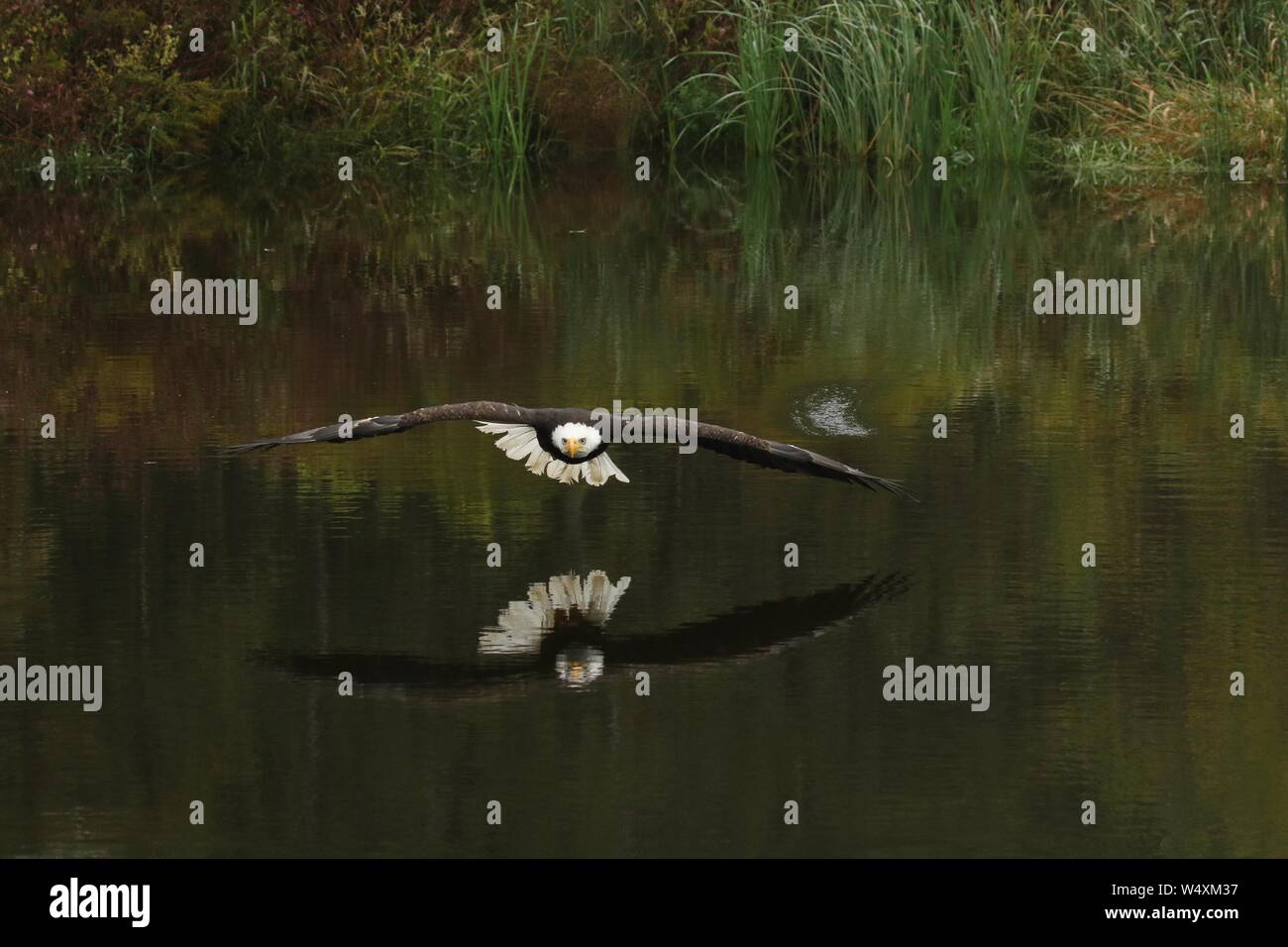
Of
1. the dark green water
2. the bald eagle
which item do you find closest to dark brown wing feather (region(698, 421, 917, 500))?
the bald eagle

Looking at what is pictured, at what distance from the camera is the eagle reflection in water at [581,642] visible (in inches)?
368

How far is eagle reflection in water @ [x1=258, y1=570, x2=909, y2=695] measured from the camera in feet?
30.7

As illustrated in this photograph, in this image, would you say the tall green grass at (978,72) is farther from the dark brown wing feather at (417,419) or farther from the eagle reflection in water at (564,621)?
the eagle reflection in water at (564,621)

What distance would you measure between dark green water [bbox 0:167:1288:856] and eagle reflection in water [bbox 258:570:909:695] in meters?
0.03

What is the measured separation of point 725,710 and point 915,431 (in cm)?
521

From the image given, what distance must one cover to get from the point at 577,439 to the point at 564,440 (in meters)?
0.07

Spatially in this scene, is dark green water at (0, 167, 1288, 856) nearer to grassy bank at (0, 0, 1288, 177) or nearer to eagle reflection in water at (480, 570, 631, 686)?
eagle reflection in water at (480, 570, 631, 686)

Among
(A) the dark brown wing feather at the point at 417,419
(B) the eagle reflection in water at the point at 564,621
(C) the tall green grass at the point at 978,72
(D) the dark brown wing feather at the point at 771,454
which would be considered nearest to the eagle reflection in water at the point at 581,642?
(B) the eagle reflection in water at the point at 564,621

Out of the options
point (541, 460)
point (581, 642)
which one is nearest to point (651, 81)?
point (541, 460)

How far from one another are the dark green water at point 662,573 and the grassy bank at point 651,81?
8.23 meters

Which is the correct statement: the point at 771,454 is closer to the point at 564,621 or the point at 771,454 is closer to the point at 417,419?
the point at 564,621

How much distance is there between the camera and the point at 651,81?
1272 inches

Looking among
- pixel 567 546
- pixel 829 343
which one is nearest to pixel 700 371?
pixel 829 343

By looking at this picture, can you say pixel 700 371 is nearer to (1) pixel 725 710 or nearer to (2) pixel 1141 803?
(1) pixel 725 710
